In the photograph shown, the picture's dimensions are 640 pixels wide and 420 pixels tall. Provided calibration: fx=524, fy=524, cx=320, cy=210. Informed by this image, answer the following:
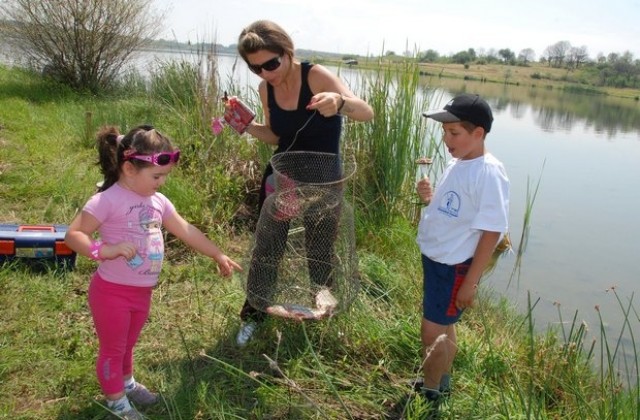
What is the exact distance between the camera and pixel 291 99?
2443 mm

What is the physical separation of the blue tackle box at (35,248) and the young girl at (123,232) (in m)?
1.27

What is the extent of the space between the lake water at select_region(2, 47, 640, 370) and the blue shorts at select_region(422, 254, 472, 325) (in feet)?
1.45

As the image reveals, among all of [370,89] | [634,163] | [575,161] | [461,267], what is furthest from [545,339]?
[634,163]

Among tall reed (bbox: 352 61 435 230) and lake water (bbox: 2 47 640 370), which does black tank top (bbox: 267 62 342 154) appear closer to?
lake water (bbox: 2 47 640 370)

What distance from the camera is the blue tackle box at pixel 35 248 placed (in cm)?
301

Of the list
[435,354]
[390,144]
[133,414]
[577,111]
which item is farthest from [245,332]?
[577,111]

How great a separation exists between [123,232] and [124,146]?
1.04ft

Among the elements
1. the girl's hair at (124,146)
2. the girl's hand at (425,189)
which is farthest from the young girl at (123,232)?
the girl's hand at (425,189)

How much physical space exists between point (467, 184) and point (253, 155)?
316 centimetres

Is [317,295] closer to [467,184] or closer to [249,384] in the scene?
[249,384]

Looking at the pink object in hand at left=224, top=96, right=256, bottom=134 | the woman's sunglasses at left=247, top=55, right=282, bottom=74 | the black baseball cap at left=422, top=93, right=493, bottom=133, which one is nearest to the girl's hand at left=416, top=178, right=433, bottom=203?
the black baseball cap at left=422, top=93, right=493, bottom=133

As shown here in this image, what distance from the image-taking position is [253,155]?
4910 millimetres

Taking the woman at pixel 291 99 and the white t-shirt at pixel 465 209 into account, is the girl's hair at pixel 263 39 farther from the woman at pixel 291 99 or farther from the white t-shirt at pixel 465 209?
the white t-shirt at pixel 465 209

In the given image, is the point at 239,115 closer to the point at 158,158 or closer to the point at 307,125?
the point at 307,125
